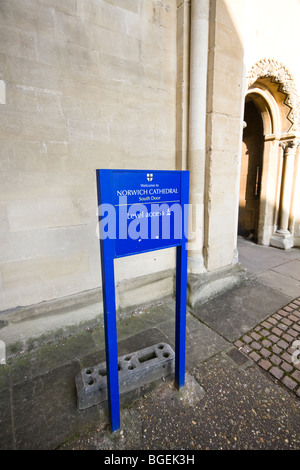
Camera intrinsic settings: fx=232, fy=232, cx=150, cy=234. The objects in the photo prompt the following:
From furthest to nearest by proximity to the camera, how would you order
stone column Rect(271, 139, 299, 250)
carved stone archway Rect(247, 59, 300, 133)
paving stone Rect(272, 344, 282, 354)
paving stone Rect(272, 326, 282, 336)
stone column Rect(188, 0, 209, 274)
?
1. stone column Rect(271, 139, 299, 250)
2. carved stone archway Rect(247, 59, 300, 133)
3. stone column Rect(188, 0, 209, 274)
4. paving stone Rect(272, 326, 282, 336)
5. paving stone Rect(272, 344, 282, 354)

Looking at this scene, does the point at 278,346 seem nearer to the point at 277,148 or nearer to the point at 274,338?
the point at 274,338

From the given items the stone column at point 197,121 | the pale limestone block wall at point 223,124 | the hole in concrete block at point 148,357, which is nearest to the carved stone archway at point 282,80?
the pale limestone block wall at point 223,124

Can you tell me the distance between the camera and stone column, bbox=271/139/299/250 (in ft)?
17.3

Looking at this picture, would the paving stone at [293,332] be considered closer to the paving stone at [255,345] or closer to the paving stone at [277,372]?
the paving stone at [255,345]

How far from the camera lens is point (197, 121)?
285 cm

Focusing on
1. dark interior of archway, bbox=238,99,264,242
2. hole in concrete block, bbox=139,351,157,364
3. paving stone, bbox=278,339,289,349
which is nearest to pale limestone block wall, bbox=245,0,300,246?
dark interior of archway, bbox=238,99,264,242

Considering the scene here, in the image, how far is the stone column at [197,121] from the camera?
2725 mm

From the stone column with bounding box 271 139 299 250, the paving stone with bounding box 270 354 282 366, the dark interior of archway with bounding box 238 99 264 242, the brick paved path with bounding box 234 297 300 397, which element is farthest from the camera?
the dark interior of archway with bounding box 238 99 264 242

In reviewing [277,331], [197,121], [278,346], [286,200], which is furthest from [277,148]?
[278,346]

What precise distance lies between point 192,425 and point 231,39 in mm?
4030

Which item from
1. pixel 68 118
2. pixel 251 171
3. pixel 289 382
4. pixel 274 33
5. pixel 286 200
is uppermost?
pixel 274 33

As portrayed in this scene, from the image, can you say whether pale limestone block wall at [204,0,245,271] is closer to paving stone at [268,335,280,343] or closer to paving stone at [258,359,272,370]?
paving stone at [268,335,280,343]

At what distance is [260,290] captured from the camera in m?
3.50

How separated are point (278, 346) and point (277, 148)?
15.3 ft
